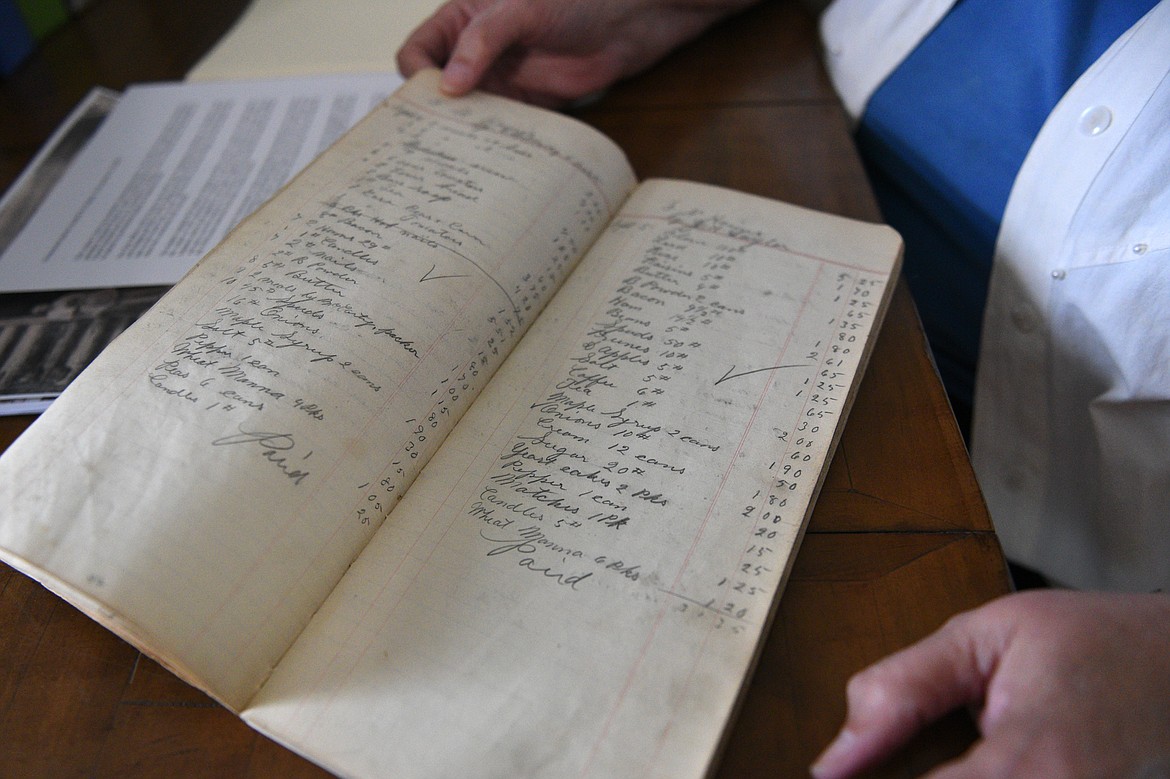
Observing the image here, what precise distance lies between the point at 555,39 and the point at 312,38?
1.16 ft

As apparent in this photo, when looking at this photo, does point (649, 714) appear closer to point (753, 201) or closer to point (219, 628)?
point (219, 628)

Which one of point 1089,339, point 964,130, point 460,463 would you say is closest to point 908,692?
point 460,463

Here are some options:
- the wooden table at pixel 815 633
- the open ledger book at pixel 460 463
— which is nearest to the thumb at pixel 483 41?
the open ledger book at pixel 460 463

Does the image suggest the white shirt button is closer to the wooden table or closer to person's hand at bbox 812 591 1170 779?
the wooden table

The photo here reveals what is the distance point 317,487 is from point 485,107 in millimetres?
396

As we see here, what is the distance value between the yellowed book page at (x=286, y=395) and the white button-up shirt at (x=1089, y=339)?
358 millimetres

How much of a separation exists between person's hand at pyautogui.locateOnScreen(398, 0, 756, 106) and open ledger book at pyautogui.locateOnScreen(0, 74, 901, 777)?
19 cm

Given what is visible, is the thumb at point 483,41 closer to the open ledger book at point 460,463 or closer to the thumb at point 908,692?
the open ledger book at point 460,463

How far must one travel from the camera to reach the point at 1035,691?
0.35 m

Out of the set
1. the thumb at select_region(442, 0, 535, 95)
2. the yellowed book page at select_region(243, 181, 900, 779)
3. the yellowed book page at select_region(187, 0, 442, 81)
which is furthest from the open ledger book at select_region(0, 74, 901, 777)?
the yellowed book page at select_region(187, 0, 442, 81)

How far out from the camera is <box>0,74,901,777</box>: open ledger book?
0.38 m

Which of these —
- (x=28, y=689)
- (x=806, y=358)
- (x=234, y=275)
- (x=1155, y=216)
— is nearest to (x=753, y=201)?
(x=806, y=358)

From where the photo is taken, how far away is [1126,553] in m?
0.65

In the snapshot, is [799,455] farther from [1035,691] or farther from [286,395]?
[286,395]
